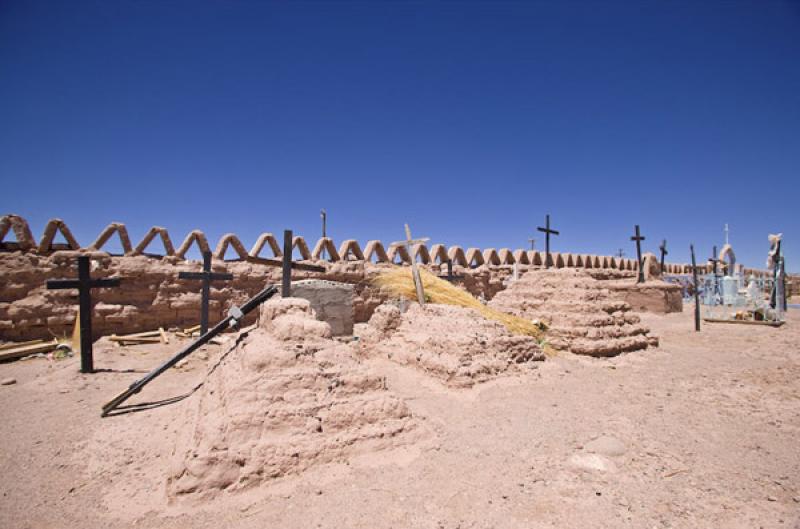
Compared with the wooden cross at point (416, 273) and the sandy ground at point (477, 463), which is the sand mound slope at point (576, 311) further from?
the wooden cross at point (416, 273)

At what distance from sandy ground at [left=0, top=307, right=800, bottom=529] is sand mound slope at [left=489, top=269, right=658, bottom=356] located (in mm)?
2604

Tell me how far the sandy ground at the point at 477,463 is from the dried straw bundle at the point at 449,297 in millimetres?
2546

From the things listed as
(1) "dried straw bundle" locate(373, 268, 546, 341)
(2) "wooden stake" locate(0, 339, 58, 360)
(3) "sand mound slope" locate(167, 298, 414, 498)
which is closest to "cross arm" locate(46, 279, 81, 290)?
(2) "wooden stake" locate(0, 339, 58, 360)

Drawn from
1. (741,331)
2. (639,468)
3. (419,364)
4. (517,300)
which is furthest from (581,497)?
(741,331)

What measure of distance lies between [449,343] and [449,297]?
3126 mm

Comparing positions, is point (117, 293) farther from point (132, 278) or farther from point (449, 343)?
point (449, 343)

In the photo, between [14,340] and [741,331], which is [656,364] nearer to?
[741,331]

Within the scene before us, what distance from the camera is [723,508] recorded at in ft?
11.9

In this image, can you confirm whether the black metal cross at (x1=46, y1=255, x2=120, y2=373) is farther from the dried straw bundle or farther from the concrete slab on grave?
the dried straw bundle

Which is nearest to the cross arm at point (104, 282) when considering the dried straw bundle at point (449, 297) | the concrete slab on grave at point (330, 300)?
the concrete slab on grave at point (330, 300)

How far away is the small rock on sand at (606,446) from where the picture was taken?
4734 mm

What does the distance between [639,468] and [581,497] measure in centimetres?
115

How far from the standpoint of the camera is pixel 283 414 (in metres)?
4.30

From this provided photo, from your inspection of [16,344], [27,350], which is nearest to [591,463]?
[27,350]
